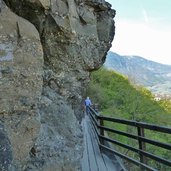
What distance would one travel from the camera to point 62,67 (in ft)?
17.4

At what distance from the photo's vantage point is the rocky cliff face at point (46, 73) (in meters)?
3.99

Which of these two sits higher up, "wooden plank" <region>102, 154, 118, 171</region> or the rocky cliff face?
the rocky cliff face

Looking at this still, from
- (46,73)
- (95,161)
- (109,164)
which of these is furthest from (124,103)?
(46,73)

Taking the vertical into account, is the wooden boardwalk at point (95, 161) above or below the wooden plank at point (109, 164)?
above

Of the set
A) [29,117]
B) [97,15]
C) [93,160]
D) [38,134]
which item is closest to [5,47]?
[29,117]

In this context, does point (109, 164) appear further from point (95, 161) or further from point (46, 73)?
point (46, 73)

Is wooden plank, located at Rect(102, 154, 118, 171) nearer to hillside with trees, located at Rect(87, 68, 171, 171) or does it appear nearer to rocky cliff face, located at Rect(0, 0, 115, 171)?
rocky cliff face, located at Rect(0, 0, 115, 171)

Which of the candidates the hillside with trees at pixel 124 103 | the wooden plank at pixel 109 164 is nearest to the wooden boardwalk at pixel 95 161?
the wooden plank at pixel 109 164

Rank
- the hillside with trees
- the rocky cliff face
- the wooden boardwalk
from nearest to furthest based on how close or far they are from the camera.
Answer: the rocky cliff face → the wooden boardwalk → the hillside with trees

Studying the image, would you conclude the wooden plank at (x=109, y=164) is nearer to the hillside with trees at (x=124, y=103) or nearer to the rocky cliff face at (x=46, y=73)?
the rocky cliff face at (x=46, y=73)

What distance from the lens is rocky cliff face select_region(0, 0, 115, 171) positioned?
13.1 feet

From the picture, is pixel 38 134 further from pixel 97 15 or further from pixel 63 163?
pixel 97 15

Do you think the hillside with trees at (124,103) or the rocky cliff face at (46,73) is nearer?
the rocky cliff face at (46,73)

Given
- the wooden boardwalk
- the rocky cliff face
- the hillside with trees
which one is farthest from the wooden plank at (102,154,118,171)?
the hillside with trees
